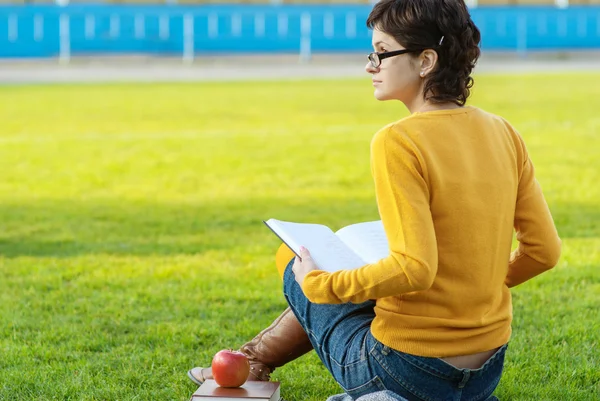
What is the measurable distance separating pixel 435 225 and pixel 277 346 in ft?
3.26

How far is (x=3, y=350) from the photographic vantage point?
4.07m

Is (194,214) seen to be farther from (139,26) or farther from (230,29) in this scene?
(230,29)

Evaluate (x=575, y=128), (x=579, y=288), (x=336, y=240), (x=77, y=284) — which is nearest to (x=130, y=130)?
(x=575, y=128)

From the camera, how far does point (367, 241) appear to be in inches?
121

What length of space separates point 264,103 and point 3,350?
1282cm

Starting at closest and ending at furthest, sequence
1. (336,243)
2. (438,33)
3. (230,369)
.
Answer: (438,33) < (336,243) < (230,369)

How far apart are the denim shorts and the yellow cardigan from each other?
0.17ft

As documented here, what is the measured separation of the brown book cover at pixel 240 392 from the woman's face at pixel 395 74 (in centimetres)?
110

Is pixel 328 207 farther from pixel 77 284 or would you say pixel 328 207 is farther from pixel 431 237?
pixel 431 237

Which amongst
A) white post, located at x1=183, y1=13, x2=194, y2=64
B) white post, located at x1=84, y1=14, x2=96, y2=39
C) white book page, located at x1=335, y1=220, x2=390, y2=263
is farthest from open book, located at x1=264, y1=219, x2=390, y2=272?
white post, located at x1=183, y1=13, x2=194, y2=64

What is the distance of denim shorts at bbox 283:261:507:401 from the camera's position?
8.81 feet

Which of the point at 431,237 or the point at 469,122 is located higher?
the point at 469,122

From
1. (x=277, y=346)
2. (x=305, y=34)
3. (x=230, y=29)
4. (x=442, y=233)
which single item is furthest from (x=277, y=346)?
(x=305, y=34)

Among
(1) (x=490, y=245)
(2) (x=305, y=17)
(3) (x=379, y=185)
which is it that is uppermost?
(3) (x=379, y=185)
